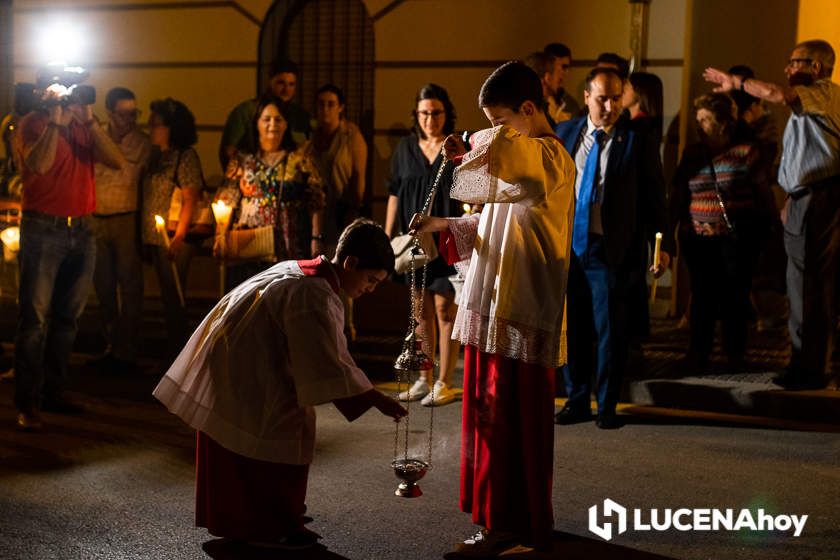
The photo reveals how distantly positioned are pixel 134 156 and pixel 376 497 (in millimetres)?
4539

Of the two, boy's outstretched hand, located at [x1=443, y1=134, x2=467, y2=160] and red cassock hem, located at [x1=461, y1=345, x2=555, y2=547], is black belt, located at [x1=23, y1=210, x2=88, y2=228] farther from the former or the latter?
red cassock hem, located at [x1=461, y1=345, x2=555, y2=547]

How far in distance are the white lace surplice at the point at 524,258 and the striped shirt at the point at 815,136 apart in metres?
3.53

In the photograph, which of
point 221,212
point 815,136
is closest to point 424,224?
point 221,212

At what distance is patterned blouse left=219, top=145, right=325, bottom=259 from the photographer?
27.0 ft

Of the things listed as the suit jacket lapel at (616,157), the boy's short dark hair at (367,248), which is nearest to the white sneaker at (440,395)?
the suit jacket lapel at (616,157)

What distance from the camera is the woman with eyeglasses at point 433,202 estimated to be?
7.79 m

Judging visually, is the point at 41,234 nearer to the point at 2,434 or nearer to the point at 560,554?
the point at 2,434

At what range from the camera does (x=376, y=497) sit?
572cm

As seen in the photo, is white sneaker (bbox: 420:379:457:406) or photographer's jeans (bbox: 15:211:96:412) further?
white sneaker (bbox: 420:379:457:406)

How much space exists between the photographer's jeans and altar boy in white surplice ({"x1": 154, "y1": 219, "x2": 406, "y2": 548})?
251 centimetres

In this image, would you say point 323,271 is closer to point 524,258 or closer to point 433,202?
point 524,258

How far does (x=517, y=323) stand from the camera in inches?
186

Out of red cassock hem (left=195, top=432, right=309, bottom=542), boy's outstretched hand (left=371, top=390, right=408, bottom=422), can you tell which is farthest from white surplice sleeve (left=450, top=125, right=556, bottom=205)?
red cassock hem (left=195, top=432, right=309, bottom=542)

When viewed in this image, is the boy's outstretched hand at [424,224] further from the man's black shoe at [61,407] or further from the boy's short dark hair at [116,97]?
the boy's short dark hair at [116,97]
